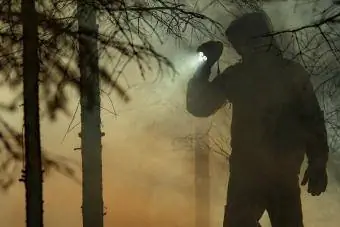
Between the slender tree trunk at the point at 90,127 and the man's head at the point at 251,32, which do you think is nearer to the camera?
the slender tree trunk at the point at 90,127

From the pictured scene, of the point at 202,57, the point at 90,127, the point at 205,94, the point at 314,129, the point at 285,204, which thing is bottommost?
the point at 285,204

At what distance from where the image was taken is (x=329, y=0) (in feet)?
16.8

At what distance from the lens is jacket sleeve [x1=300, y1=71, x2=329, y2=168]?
4.98 meters

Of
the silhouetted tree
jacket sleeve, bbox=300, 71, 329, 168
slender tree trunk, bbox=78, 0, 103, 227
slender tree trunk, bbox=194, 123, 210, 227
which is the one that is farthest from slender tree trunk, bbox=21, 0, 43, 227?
jacket sleeve, bbox=300, 71, 329, 168

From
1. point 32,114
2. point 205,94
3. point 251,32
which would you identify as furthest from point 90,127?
point 251,32

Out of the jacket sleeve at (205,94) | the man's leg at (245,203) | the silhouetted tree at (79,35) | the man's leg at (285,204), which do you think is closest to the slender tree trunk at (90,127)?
the silhouetted tree at (79,35)

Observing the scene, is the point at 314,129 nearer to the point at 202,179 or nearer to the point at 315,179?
the point at 315,179

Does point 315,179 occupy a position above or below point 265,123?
below

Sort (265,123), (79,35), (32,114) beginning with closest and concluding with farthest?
1. (32,114)
2. (79,35)
3. (265,123)

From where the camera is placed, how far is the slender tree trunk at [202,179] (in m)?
5.28

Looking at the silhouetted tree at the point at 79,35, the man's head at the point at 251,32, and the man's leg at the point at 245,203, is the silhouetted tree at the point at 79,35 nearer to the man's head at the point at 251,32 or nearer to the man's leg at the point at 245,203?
the man's head at the point at 251,32

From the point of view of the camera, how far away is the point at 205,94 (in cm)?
507

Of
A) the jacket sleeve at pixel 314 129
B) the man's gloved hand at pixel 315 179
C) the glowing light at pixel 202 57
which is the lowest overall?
the man's gloved hand at pixel 315 179

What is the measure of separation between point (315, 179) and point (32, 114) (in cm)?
249
